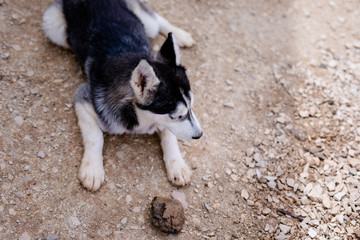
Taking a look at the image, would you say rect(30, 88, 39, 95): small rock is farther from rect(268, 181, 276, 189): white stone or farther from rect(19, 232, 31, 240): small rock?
rect(268, 181, 276, 189): white stone

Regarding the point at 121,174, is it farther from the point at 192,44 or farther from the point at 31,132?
the point at 192,44

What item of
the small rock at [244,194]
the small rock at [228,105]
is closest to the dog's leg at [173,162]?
the small rock at [244,194]

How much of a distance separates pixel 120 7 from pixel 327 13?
3.82 m

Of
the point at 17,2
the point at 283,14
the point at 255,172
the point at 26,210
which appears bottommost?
the point at 26,210

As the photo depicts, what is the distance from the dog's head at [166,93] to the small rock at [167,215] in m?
0.72

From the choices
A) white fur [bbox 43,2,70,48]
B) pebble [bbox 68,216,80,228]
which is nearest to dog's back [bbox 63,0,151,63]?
white fur [bbox 43,2,70,48]

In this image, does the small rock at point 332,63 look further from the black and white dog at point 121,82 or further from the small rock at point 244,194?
the black and white dog at point 121,82

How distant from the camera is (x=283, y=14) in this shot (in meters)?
5.96

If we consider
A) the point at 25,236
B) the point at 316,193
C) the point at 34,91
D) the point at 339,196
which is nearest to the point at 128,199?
the point at 25,236

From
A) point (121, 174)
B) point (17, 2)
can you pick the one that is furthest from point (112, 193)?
point (17, 2)

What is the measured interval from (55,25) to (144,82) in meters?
2.22

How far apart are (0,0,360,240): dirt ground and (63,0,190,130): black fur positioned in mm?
505

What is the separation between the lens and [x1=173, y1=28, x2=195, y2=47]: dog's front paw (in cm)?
510

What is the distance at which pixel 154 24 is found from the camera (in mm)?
4992
